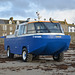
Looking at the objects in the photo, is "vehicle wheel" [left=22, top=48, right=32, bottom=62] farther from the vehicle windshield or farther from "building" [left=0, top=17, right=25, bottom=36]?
"building" [left=0, top=17, right=25, bottom=36]

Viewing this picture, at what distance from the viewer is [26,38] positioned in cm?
1373

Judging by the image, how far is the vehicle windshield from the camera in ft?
44.2

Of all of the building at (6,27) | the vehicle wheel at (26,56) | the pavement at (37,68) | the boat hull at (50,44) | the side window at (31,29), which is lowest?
the pavement at (37,68)

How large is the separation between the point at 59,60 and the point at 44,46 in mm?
2194

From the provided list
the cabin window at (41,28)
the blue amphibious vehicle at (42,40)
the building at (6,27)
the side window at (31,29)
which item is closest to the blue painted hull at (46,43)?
the blue amphibious vehicle at (42,40)

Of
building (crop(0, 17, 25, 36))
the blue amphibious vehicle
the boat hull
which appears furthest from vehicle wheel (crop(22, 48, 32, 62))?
building (crop(0, 17, 25, 36))

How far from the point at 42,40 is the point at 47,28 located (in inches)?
45.1

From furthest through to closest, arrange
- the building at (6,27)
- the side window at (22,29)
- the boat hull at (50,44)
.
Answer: the building at (6,27) → the side window at (22,29) → the boat hull at (50,44)

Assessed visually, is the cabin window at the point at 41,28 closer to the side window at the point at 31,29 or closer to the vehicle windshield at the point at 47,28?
the vehicle windshield at the point at 47,28

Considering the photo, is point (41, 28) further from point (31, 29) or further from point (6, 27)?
point (6, 27)

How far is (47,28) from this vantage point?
13.6 m

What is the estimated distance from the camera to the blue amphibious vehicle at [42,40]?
12856 mm

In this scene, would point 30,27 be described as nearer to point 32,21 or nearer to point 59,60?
point 32,21

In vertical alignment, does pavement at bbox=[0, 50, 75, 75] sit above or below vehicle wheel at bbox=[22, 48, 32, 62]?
below
